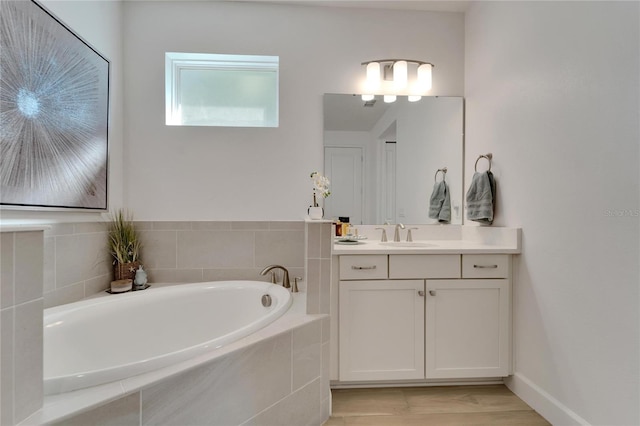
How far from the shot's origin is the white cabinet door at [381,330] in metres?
1.70

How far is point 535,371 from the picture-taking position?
161 cm

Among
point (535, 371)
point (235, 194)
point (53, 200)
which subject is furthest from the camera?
point (235, 194)

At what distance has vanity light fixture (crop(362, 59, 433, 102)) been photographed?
222 centimetres

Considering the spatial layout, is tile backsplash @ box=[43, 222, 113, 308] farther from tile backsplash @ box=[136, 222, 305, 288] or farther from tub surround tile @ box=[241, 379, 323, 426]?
tub surround tile @ box=[241, 379, 323, 426]

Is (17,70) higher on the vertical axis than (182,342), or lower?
higher

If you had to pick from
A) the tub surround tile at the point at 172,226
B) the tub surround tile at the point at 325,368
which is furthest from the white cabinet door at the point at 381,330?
the tub surround tile at the point at 172,226

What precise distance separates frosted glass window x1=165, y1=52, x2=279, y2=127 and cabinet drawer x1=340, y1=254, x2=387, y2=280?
1262 mm

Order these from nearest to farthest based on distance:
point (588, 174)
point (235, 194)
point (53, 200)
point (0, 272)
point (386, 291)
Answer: point (0, 272) → point (588, 174) → point (53, 200) → point (386, 291) → point (235, 194)

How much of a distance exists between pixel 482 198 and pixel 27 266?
2191 mm

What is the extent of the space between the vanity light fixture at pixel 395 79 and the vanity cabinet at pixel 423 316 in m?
1.31

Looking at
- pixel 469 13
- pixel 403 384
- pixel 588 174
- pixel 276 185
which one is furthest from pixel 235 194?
pixel 469 13

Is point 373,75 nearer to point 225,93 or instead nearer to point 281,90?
point 281,90

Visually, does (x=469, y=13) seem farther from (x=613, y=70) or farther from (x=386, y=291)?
(x=386, y=291)

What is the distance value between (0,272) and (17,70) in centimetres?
114
